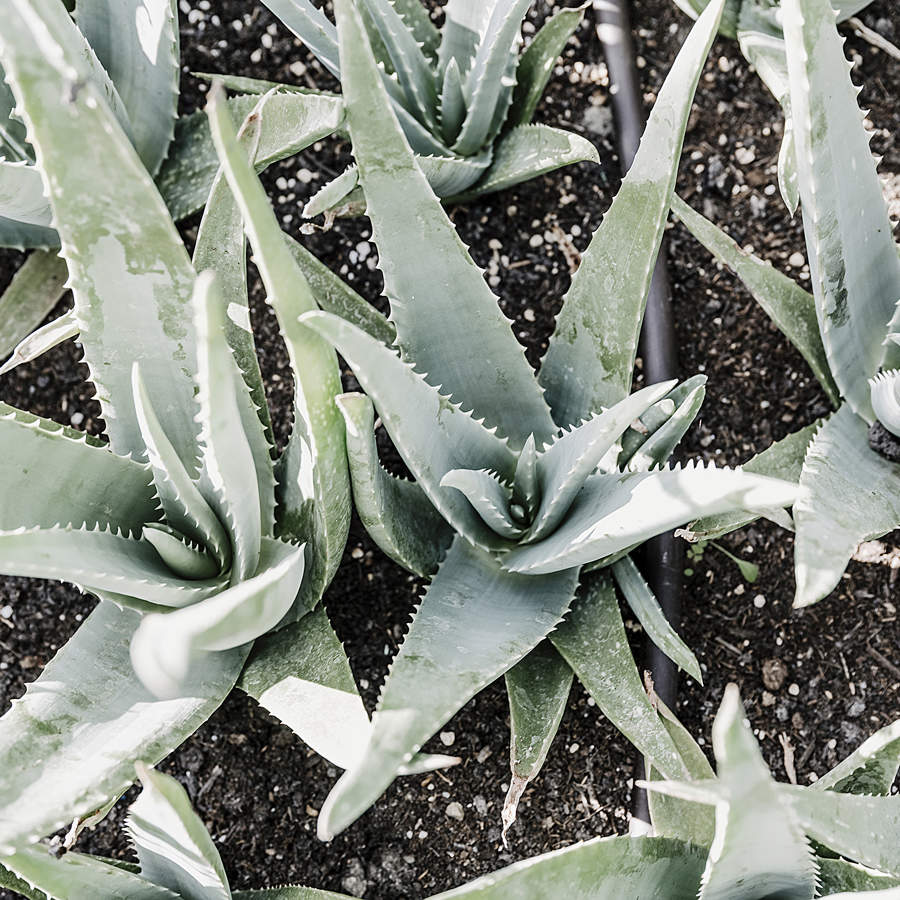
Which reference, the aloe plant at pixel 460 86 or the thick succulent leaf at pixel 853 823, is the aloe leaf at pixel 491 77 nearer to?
the aloe plant at pixel 460 86

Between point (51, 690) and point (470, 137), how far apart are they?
73cm

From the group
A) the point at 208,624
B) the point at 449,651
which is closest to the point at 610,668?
the point at 449,651

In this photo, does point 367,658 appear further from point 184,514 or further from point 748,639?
point 748,639

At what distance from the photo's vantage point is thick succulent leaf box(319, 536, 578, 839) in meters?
0.64

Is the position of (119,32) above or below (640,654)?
above

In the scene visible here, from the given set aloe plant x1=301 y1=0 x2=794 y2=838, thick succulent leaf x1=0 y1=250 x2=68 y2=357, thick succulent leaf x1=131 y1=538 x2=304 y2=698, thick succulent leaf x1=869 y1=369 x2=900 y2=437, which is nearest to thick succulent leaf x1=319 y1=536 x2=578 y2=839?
aloe plant x1=301 y1=0 x2=794 y2=838

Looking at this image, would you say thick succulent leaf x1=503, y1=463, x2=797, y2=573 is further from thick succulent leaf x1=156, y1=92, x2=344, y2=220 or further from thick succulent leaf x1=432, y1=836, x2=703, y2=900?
thick succulent leaf x1=156, y1=92, x2=344, y2=220

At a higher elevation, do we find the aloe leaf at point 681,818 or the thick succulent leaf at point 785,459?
the thick succulent leaf at point 785,459

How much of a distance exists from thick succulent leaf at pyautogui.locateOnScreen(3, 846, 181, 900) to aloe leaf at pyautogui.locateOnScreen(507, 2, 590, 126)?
0.89 m

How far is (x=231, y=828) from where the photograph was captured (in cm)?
107

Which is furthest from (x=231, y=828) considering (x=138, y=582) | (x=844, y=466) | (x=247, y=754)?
(x=844, y=466)

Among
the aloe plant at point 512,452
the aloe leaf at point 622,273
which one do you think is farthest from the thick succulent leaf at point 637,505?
the aloe leaf at point 622,273

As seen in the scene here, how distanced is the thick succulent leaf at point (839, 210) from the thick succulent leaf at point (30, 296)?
2.71ft

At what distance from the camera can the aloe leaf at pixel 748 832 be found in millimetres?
535
